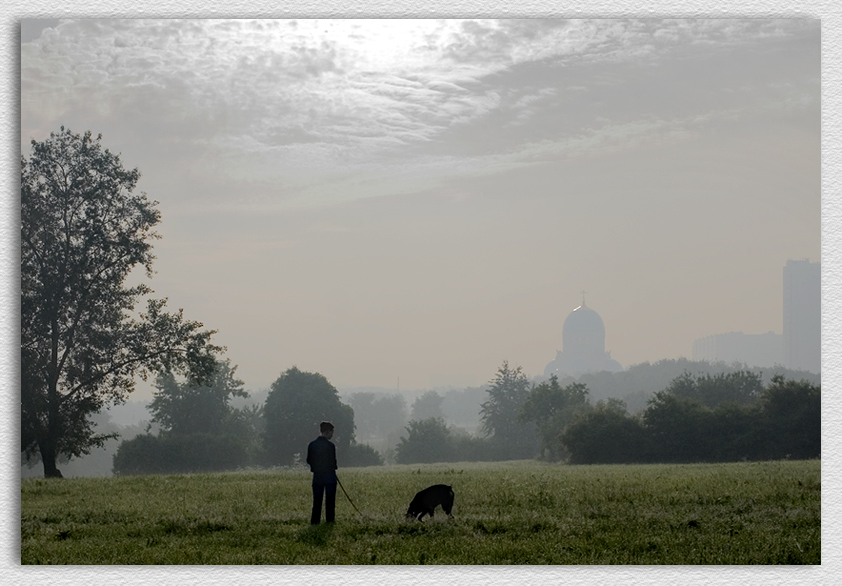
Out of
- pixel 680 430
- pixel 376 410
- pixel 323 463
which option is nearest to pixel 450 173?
pixel 376 410

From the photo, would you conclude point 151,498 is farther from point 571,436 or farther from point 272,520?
point 571,436

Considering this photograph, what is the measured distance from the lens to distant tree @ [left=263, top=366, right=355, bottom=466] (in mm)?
13891

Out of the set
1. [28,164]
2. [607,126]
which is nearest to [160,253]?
[28,164]

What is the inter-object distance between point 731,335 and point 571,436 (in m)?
5.58

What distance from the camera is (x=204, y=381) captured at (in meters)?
17.0

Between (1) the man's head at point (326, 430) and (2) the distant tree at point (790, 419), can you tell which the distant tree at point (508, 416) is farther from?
(2) the distant tree at point (790, 419)

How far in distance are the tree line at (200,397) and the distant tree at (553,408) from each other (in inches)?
1.5

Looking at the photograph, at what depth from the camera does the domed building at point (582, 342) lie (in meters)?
12.7

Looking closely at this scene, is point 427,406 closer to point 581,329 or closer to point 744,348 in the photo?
point 581,329

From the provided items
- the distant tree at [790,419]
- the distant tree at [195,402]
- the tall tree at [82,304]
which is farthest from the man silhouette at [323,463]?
the distant tree at [790,419]

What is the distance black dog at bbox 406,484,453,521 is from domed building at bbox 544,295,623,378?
3.05 m

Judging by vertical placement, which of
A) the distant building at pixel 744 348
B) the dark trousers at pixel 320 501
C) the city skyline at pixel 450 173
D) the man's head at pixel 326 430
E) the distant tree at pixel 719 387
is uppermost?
the city skyline at pixel 450 173

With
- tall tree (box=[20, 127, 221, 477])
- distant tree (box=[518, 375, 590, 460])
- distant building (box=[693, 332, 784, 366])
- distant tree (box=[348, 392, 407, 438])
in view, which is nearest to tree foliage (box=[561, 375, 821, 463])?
distant tree (box=[518, 375, 590, 460])

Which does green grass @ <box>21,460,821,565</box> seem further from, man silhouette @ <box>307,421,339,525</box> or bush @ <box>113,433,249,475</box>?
bush @ <box>113,433,249,475</box>
